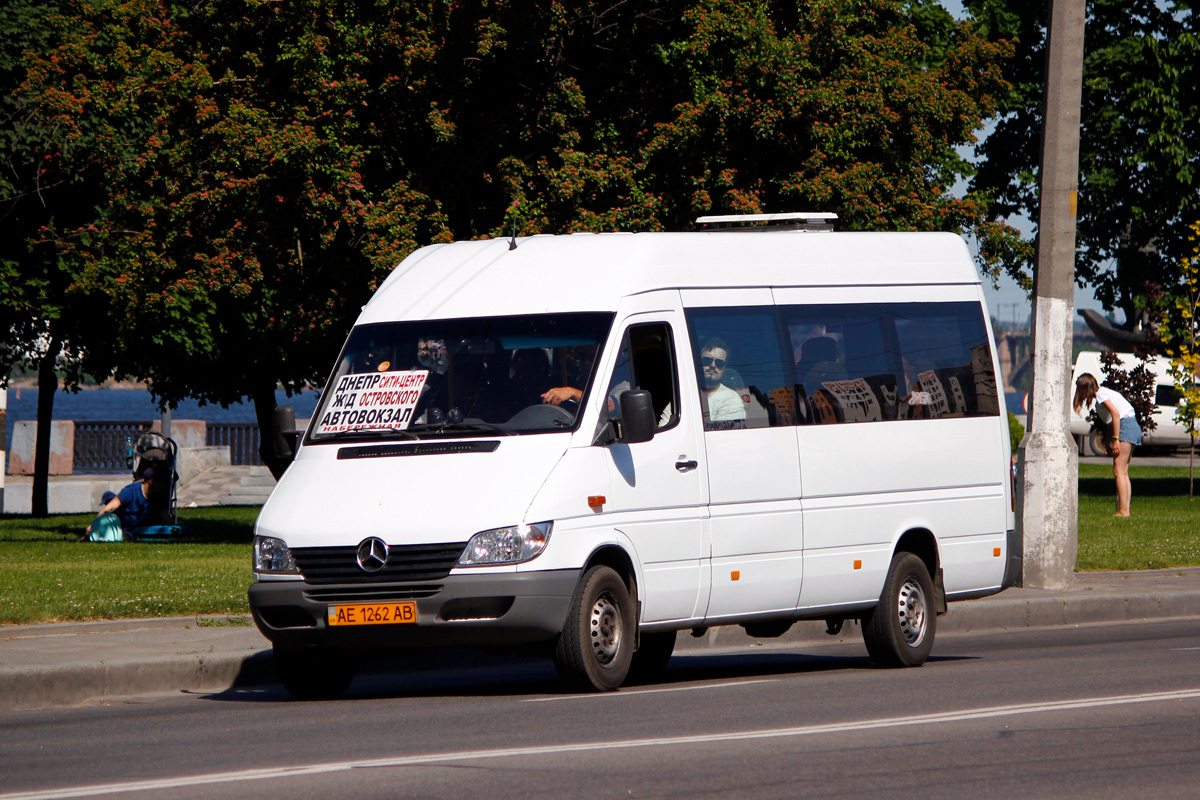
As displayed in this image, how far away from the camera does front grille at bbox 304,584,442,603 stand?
939 cm

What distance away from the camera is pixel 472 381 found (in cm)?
1019

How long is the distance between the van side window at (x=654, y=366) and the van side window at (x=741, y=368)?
0.76 feet

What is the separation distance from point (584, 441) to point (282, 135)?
1227cm

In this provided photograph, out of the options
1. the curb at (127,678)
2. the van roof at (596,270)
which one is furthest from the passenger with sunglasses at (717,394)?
the curb at (127,678)

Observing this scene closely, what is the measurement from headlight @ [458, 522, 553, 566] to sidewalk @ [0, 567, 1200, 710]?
2381mm

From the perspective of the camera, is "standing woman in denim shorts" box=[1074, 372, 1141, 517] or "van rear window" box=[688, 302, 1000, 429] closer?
"van rear window" box=[688, 302, 1000, 429]

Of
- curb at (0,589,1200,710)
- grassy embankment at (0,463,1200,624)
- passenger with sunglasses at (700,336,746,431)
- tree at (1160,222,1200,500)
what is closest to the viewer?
curb at (0,589,1200,710)

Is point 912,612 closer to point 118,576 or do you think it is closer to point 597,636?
point 597,636

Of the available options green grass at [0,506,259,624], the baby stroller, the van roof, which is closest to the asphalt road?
the van roof

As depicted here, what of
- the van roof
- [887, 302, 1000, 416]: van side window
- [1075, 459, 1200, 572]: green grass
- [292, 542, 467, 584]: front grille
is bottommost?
[1075, 459, 1200, 572]: green grass

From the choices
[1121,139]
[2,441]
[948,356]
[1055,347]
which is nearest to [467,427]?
[948,356]

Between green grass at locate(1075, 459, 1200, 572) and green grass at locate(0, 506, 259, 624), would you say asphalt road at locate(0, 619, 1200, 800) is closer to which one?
green grass at locate(0, 506, 259, 624)

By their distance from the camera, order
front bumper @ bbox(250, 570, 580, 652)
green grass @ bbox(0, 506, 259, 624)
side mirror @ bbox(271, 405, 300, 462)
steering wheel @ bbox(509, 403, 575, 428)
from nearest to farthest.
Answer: front bumper @ bbox(250, 570, 580, 652) → steering wheel @ bbox(509, 403, 575, 428) → side mirror @ bbox(271, 405, 300, 462) → green grass @ bbox(0, 506, 259, 624)

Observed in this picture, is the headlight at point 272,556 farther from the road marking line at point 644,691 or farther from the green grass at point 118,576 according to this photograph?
the green grass at point 118,576
